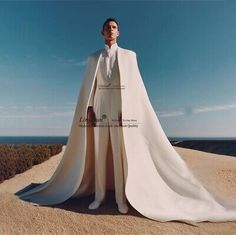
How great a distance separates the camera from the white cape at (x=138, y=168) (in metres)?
4.89

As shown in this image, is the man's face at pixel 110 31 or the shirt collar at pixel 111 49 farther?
the shirt collar at pixel 111 49

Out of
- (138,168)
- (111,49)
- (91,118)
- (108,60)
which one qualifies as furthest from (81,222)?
(111,49)

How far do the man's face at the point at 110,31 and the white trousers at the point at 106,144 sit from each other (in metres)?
1.01

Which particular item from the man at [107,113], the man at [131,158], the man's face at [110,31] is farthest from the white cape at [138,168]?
the man's face at [110,31]

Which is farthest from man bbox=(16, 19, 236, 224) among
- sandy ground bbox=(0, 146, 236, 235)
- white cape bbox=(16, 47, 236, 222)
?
sandy ground bbox=(0, 146, 236, 235)

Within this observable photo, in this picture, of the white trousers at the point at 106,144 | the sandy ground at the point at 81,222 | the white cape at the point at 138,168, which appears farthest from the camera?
A: the white trousers at the point at 106,144

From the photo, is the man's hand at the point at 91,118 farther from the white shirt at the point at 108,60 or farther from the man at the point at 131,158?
the white shirt at the point at 108,60

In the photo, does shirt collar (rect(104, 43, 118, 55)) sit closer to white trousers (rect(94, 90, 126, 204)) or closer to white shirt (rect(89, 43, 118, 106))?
white shirt (rect(89, 43, 118, 106))

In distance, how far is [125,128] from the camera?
504 centimetres

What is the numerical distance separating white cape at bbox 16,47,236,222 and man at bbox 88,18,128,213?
11cm

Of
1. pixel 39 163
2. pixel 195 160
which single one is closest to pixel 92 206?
pixel 39 163

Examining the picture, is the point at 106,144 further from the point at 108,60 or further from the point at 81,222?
the point at 108,60

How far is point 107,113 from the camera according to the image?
5.11 metres

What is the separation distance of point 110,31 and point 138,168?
231cm
